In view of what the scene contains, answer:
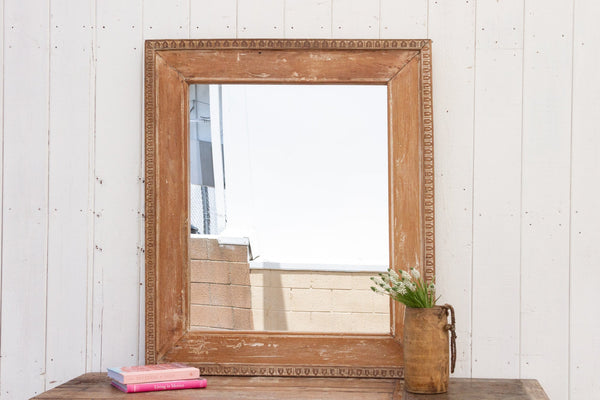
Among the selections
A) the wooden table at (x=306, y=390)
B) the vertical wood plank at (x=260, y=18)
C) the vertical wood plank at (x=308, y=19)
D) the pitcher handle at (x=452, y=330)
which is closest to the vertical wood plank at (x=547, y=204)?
the wooden table at (x=306, y=390)

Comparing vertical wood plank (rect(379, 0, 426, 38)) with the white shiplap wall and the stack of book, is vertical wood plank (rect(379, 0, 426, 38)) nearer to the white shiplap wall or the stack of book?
the white shiplap wall

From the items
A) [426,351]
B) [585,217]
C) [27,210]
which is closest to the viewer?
[426,351]

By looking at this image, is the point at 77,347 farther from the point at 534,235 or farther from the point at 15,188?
the point at 534,235

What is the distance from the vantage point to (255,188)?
Answer: 207 centimetres

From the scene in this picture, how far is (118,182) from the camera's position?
7.00ft

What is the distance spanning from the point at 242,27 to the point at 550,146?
3.08 feet

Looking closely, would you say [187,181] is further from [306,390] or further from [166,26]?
[306,390]

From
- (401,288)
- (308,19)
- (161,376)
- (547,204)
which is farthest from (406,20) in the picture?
(161,376)

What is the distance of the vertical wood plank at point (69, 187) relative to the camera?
2145mm

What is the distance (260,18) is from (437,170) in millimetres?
671

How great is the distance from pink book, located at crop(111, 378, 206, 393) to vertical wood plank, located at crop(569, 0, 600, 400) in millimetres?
1039

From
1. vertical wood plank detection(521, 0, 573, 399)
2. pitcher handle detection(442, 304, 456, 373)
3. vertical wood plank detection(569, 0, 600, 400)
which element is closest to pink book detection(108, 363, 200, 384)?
pitcher handle detection(442, 304, 456, 373)

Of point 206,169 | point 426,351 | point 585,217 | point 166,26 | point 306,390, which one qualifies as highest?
point 166,26

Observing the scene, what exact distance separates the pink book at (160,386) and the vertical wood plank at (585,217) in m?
→ 1.04
